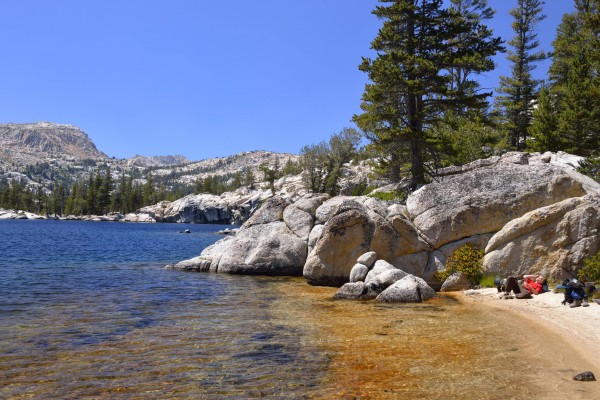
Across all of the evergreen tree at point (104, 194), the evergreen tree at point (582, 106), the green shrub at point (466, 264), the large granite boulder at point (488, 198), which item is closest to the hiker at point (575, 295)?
the green shrub at point (466, 264)

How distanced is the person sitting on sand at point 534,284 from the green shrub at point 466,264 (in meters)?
2.90

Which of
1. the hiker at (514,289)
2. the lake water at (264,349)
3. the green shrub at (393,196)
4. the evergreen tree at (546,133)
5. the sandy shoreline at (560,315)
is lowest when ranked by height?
the lake water at (264,349)

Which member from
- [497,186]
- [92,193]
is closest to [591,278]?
[497,186]

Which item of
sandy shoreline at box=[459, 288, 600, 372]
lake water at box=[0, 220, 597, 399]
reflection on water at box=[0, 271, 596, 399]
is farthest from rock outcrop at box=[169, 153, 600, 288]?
reflection on water at box=[0, 271, 596, 399]

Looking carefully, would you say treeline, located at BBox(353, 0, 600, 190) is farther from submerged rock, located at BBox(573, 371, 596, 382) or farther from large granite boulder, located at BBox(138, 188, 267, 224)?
large granite boulder, located at BBox(138, 188, 267, 224)

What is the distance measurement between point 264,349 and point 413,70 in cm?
2573

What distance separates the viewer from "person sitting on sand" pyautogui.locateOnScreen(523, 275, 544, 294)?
20.6 meters

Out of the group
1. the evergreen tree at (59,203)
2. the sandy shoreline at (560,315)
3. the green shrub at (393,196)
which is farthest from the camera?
the evergreen tree at (59,203)

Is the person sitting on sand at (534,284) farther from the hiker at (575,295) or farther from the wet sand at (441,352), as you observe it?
the hiker at (575,295)

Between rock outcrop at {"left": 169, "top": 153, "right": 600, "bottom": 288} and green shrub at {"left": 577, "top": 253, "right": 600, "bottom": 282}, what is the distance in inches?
39.9

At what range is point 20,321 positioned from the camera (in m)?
16.5

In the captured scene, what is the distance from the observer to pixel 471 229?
25281mm

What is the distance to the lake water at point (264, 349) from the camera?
1009cm

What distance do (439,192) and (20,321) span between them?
73.7ft
